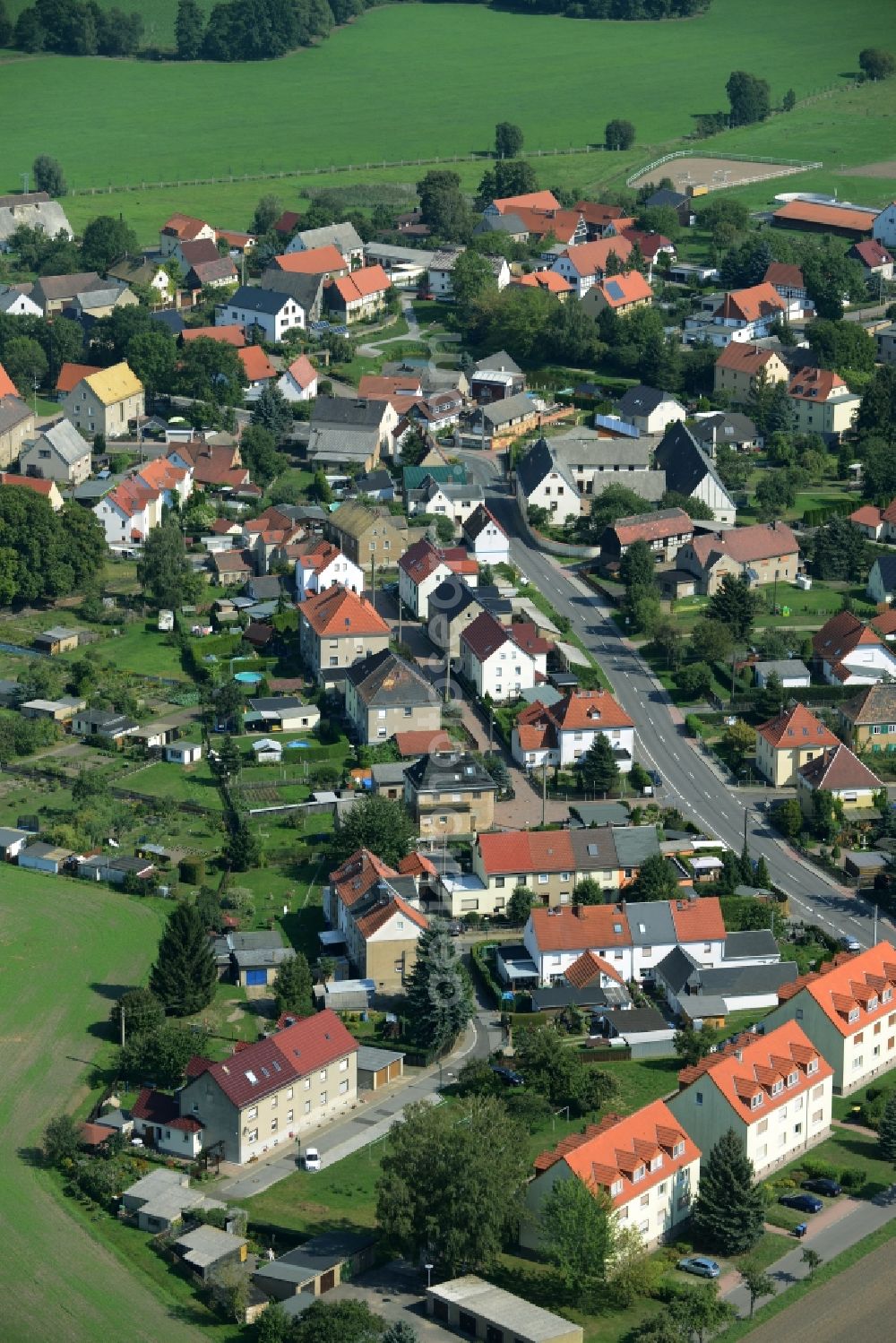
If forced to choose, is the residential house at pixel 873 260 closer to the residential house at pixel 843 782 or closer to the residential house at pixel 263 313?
the residential house at pixel 263 313

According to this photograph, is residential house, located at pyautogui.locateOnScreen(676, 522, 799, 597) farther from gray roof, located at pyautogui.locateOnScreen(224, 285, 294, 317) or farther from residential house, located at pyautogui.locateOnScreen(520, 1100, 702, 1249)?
residential house, located at pyautogui.locateOnScreen(520, 1100, 702, 1249)

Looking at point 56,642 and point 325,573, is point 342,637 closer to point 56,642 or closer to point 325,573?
point 325,573

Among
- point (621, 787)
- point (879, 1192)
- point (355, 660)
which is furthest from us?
point (355, 660)

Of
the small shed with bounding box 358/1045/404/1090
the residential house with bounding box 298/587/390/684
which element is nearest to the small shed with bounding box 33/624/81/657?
the residential house with bounding box 298/587/390/684

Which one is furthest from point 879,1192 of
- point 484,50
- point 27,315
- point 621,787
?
point 484,50

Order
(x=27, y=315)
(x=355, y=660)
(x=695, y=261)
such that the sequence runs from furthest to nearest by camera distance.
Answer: (x=695, y=261) → (x=27, y=315) → (x=355, y=660)

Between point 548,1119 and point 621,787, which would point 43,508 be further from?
point 548,1119

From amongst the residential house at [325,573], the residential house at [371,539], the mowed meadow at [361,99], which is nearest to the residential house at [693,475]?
the residential house at [371,539]

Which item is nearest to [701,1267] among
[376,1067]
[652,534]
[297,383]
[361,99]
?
[376,1067]
